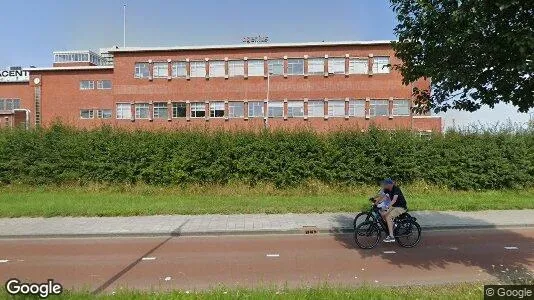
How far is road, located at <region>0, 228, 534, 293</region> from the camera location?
242 inches

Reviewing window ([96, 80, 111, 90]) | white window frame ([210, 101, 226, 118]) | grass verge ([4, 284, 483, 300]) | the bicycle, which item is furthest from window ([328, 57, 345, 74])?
grass verge ([4, 284, 483, 300])

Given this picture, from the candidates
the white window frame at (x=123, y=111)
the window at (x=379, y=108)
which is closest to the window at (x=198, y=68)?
the white window frame at (x=123, y=111)

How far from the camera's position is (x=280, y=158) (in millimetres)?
16875

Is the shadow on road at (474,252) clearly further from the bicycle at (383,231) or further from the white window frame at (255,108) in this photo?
the white window frame at (255,108)

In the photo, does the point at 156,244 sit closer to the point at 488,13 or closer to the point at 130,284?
the point at 130,284

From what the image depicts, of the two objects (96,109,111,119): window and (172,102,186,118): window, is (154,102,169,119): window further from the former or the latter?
(96,109,111,119): window

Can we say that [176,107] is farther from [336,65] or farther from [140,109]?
[336,65]

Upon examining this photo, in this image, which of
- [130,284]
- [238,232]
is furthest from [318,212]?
[130,284]

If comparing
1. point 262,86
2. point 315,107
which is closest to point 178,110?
point 262,86

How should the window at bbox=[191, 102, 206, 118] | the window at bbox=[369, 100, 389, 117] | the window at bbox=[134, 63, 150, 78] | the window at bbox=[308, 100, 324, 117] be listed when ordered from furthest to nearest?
the window at bbox=[134, 63, 150, 78] → the window at bbox=[191, 102, 206, 118] → the window at bbox=[308, 100, 324, 117] → the window at bbox=[369, 100, 389, 117]

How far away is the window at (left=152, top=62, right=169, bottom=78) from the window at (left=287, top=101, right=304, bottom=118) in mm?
16021

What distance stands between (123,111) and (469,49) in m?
49.0

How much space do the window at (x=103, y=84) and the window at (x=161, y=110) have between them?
36.9ft

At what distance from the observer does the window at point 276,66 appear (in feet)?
155
